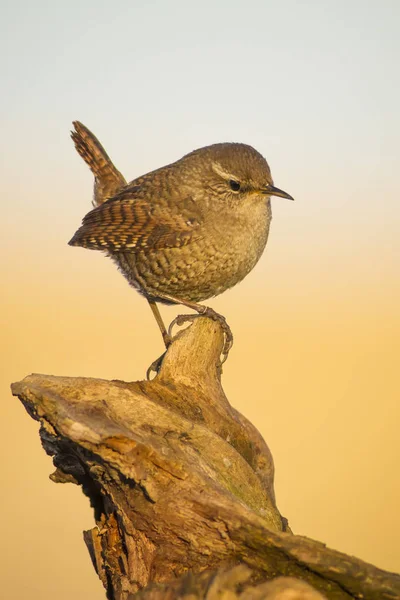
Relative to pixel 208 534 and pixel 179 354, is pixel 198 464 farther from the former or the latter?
pixel 179 354

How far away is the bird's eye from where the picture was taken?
4.81 meters

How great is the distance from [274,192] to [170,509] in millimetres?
2518

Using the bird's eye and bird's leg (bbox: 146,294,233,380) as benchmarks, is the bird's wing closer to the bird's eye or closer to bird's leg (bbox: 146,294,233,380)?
the bird's eye

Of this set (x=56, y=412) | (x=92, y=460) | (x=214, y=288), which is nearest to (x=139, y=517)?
(x=92, y=460)

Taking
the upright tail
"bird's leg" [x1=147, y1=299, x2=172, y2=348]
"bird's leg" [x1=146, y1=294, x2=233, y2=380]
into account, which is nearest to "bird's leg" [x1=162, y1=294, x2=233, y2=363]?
"bird's leg" [x1=146, y1=294, x2=233, y2=380]

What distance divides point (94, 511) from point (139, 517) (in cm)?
53

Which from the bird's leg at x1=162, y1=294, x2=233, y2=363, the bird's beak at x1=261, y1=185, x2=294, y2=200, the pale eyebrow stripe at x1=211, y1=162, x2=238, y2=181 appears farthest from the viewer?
the pale eyebrow stripe at x1=211, y1=162, x2=238, y2=181

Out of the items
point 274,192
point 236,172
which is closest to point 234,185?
point 236,172

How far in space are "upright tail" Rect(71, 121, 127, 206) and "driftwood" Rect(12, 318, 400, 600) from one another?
101 inches

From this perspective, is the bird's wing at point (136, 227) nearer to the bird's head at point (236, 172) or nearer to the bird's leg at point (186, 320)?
the bird's head at point (236, 172)

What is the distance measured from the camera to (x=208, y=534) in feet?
8.43

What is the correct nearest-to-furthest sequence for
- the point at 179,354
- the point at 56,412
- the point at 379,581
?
the point at 379,581 → the point at 56,412 → the point at 179,354

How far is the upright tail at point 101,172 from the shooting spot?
18.9 ft

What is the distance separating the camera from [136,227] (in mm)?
4879
